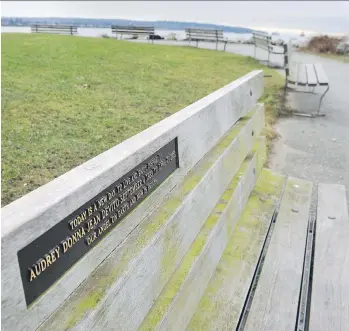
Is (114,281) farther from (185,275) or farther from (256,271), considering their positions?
(256,271)

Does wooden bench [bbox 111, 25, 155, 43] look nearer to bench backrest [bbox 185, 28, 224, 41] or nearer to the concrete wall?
bench backrest [bbox 185, 28, 224, 41]

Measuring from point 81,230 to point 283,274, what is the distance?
1409 mm

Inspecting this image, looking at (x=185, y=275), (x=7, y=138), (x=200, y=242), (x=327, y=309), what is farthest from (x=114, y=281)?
(x=7, y=138)

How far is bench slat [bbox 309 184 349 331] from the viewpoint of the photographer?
6.53 ft

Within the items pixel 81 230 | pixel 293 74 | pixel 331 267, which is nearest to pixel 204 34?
pixel 293 74

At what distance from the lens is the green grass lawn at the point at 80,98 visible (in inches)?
149

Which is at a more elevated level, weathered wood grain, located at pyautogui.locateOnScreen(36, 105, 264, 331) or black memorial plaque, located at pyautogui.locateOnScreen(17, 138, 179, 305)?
black memorial plaque, located at pyautogui.locateOnScreen(17, 138, 179, 305)

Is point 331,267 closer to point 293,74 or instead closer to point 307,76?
point 307,76

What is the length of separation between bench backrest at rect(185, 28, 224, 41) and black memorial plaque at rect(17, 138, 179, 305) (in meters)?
17.4

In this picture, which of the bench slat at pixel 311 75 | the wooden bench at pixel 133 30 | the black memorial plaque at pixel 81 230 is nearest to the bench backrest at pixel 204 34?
the wooden bench at pixel 133 30

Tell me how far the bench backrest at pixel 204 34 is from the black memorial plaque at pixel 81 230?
17350 mm

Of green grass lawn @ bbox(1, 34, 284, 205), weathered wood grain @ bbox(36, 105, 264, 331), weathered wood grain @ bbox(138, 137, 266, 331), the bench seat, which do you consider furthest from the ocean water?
weathered wood grain @ bbox(36, 105, 264, 331)

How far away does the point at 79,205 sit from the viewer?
A: 4.04 ft

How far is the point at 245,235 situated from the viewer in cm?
271
